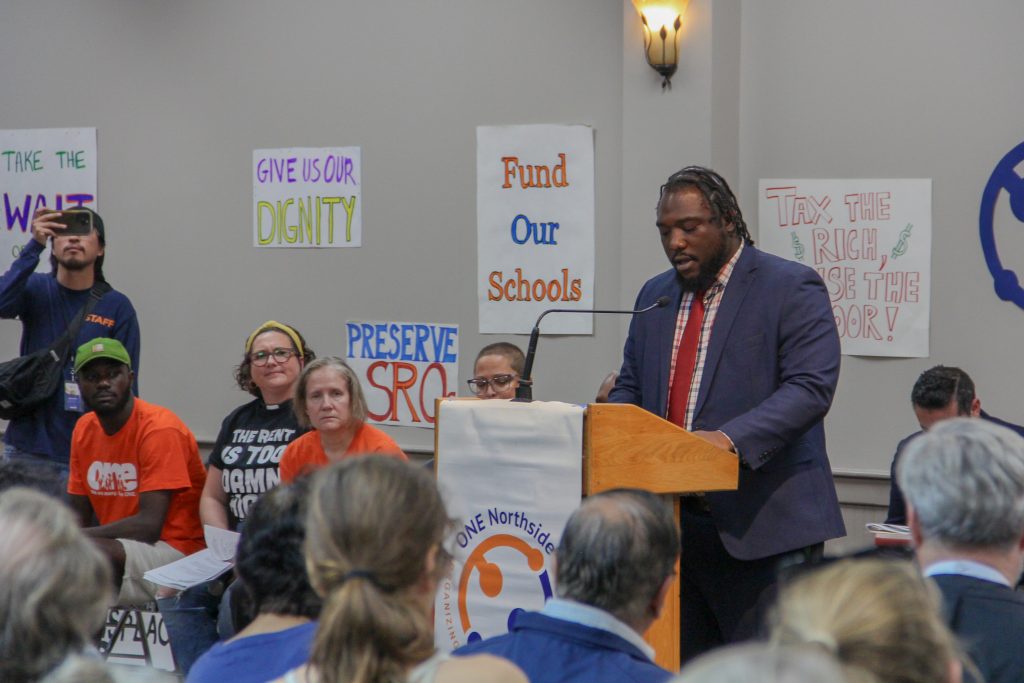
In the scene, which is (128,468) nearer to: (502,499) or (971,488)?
(502,499)

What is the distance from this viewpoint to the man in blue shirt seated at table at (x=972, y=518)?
6.44 feet

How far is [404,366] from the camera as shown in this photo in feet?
20.3

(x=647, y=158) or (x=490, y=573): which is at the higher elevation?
(x=647, y=158)

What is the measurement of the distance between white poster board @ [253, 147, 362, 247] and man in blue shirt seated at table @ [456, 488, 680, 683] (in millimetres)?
4279

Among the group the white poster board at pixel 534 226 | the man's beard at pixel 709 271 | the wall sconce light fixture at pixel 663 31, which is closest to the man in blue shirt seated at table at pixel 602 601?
the man's beard at pixel 709 271

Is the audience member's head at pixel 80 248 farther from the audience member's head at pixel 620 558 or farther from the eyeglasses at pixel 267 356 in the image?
the audience member's head at pixel 620 558

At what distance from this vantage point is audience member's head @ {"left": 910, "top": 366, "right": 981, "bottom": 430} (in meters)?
4.64

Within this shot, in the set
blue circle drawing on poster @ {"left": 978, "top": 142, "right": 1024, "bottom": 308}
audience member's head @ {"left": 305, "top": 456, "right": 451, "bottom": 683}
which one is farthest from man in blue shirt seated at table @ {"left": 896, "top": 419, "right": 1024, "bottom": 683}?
blue circle drawing on poster @ {"left": 978, "top": 142, "right": 1024, "bottom": 308}

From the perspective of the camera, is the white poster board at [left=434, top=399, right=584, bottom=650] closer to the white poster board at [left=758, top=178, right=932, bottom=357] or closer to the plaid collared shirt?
the plaid collared shirt

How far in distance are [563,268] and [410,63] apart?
128 centimetres

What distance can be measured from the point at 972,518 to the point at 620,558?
56 centimetres

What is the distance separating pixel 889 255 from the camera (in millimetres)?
5238


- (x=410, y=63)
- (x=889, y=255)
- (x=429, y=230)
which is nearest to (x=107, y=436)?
(x=429, y=230)

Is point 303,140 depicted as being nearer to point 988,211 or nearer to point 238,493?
point 238,493
